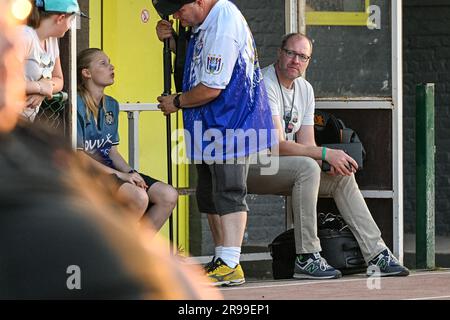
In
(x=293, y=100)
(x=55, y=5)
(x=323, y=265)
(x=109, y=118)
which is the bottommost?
(x=323, y=265)

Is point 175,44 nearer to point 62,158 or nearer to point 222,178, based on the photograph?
point 222,178

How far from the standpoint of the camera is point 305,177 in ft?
22.6

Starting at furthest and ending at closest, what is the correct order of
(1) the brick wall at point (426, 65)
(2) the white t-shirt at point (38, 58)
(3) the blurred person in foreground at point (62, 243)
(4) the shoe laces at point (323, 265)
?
(1) the brick wall at point (426, 65), (4) the shoe laces at point (323, 265), (2) the white t-shirt at point (38, 58), (3) the blurred person in foreground at point (62, 243)

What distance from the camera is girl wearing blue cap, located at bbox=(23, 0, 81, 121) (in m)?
5.54

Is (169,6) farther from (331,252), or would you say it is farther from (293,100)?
(331,252)

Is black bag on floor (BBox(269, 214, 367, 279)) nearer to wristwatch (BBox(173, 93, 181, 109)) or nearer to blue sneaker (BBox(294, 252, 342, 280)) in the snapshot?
blue sneaker (BBox(294, 252, 342, 280))

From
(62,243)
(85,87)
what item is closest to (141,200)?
(85,87)

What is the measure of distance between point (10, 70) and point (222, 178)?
17.1 feet

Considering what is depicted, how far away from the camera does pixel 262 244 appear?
9.49 metres

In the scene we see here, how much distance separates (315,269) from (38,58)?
233 cm

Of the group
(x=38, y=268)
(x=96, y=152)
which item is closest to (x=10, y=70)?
(x=38, y=268)

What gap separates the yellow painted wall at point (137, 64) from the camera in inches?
A: 337

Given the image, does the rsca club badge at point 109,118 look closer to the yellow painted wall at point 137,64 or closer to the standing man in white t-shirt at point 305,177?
the standing man in white t-shirt at point 305,177

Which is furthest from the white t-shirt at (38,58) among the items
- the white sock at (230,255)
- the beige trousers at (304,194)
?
the beige trousers at (304,194)
